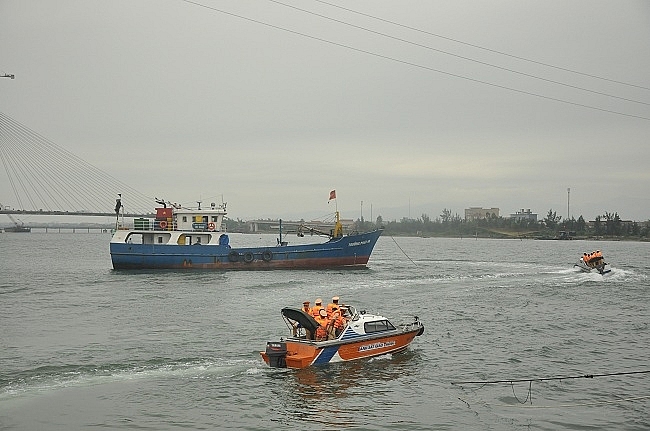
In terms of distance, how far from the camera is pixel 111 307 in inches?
1449

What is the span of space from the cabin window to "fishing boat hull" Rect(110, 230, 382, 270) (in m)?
35.8

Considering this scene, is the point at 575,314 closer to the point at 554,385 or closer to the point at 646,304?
the point at 646,304

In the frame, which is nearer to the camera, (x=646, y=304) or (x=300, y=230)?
(x=646, y=304)

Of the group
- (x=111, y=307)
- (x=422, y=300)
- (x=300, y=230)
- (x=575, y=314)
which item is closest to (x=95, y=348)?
(x=111, y=307)

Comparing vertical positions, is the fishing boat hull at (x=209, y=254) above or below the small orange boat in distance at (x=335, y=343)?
above

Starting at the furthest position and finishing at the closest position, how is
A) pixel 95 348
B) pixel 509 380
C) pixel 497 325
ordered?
pixel 497 325
pixel 95 348
pixel 509 380

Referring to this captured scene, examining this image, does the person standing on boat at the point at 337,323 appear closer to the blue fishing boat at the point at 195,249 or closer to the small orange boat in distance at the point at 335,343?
the small orange boat in distance at the point at 335,343

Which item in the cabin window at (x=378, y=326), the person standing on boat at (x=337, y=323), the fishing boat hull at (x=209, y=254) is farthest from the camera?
the fishing boat hull at (x=209, y=254)

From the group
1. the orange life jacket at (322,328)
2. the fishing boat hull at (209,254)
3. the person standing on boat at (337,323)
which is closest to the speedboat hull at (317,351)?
the person standing on boat at (337,323)

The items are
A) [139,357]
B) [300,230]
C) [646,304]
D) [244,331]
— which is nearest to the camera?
[139,357]

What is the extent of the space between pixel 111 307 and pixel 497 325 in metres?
21.0

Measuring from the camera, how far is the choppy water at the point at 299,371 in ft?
57.5

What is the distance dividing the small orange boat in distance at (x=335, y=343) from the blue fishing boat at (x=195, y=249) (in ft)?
116

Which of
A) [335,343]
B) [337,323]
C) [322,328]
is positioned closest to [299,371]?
[335,343]
